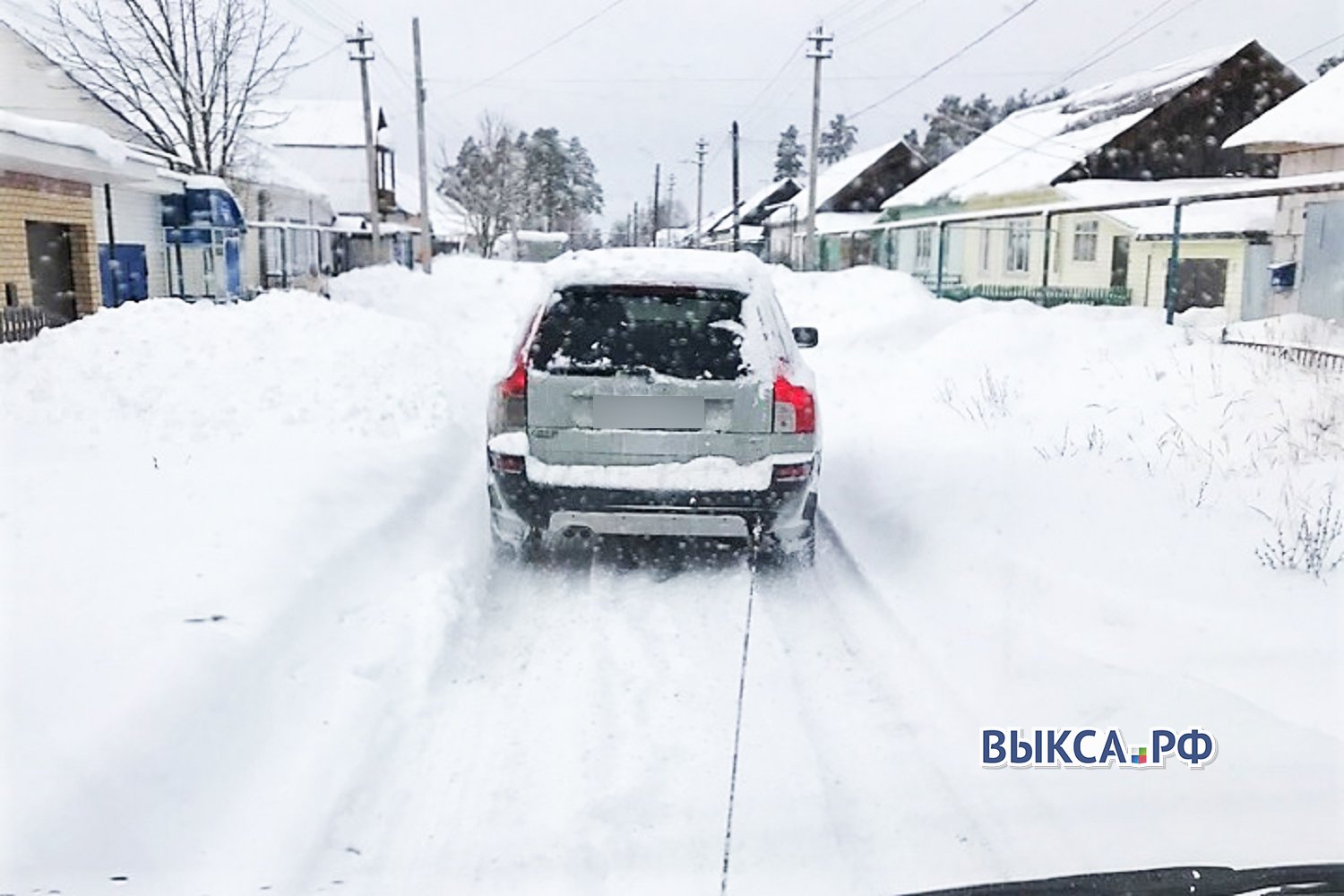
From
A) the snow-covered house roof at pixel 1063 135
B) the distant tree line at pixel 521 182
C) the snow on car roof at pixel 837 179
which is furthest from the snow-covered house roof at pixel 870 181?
the distant tree line at pixel 521 182

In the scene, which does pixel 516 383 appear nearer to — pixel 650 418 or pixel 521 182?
pixel 650 418

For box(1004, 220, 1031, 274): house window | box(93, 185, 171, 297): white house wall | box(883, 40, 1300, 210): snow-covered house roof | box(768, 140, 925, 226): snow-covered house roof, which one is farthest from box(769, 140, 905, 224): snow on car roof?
box(93, 185, 171, 297): white house wall

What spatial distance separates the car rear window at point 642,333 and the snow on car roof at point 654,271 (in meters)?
0.05

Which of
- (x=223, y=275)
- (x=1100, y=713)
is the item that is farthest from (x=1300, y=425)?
(x=223, y=275)

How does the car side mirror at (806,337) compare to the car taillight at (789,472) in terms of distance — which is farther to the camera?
the car side mirror at (806,337)

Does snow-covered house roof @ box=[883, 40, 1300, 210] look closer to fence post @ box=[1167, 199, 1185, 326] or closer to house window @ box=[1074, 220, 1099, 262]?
house window @ box=[1074, 220, 1099, 262]

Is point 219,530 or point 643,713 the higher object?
point 219,530

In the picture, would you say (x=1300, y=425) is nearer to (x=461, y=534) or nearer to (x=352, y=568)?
(x=461, y=534)

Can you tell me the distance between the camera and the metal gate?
585 inches

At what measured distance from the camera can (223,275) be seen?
27.0 m

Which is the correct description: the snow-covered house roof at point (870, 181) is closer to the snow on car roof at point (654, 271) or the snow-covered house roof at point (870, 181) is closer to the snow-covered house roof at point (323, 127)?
the snow-covered house roof at point (323, 127)

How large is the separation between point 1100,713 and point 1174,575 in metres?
1.33

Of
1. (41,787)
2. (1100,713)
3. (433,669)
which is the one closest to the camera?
(41,787)

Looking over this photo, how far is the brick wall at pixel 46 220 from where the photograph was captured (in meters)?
18.0
